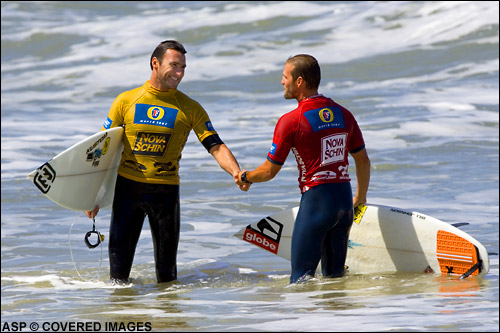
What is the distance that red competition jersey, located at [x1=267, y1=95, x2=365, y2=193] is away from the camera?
5.79 meters

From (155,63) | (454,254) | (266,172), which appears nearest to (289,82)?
(266,172)

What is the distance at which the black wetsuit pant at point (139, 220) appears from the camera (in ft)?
21.0

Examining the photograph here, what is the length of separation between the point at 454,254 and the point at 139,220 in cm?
254

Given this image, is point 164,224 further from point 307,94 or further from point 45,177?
point 307,94

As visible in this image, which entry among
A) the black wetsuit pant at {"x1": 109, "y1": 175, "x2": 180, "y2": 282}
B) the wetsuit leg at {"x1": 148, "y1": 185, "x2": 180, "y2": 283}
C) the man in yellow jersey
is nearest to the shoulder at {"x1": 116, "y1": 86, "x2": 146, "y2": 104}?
the man in yellow jersey

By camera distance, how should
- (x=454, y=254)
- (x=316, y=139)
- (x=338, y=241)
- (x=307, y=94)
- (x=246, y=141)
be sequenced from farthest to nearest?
(x=246, y=141) < (x=454, y=254) < (x=338, y=241) < (x=307, y=94) < (x=316, y=139)

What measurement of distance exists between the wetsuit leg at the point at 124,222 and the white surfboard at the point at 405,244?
1.03 meters

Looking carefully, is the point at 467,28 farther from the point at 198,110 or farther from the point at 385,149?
the point at 198,110

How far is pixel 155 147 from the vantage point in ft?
20.7

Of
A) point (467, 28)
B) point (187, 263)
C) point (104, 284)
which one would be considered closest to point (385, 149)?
point (187, 263)

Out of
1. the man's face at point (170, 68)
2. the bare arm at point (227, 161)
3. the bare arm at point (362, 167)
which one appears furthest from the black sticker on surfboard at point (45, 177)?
the bare arm at point (362, 167)

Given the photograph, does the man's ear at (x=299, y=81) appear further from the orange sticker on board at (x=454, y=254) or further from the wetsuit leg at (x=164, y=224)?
the orange sticker on board at (x=454, y=254)

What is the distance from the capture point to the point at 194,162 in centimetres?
1341

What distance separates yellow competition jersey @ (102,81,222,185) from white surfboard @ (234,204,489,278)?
111 centimetres
